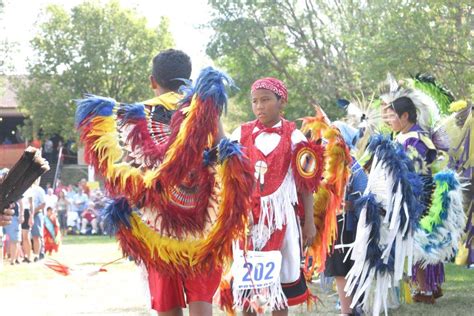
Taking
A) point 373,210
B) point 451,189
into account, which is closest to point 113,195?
point 373,210

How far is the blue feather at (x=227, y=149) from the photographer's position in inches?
203

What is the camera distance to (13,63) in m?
41.9

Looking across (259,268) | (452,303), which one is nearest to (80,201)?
(452,303)

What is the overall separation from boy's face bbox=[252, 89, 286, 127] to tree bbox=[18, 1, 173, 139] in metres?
37.8

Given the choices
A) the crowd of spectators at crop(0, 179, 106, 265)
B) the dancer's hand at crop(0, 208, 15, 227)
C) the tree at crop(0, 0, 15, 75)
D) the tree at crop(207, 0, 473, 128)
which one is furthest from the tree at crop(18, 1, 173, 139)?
the dancer's hand at crop(0, 208, 15, 227)

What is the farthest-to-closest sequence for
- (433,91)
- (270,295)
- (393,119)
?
(433,91) < (393,119) < (270,295)

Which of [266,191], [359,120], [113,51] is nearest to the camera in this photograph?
[266,191]

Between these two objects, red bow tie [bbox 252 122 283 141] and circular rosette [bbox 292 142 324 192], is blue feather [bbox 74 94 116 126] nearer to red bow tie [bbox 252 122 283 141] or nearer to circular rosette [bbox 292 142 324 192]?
red bow tie [bbox 252 122 283 141]

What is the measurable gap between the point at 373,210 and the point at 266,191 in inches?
56.0

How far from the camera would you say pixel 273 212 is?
627cm

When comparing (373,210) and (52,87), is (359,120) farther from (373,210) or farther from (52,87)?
(52,87)

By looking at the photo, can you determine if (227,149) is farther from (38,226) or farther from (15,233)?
(38,226)

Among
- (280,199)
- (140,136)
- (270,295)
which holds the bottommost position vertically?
(270,295)

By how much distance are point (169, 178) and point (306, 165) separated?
148 cm
